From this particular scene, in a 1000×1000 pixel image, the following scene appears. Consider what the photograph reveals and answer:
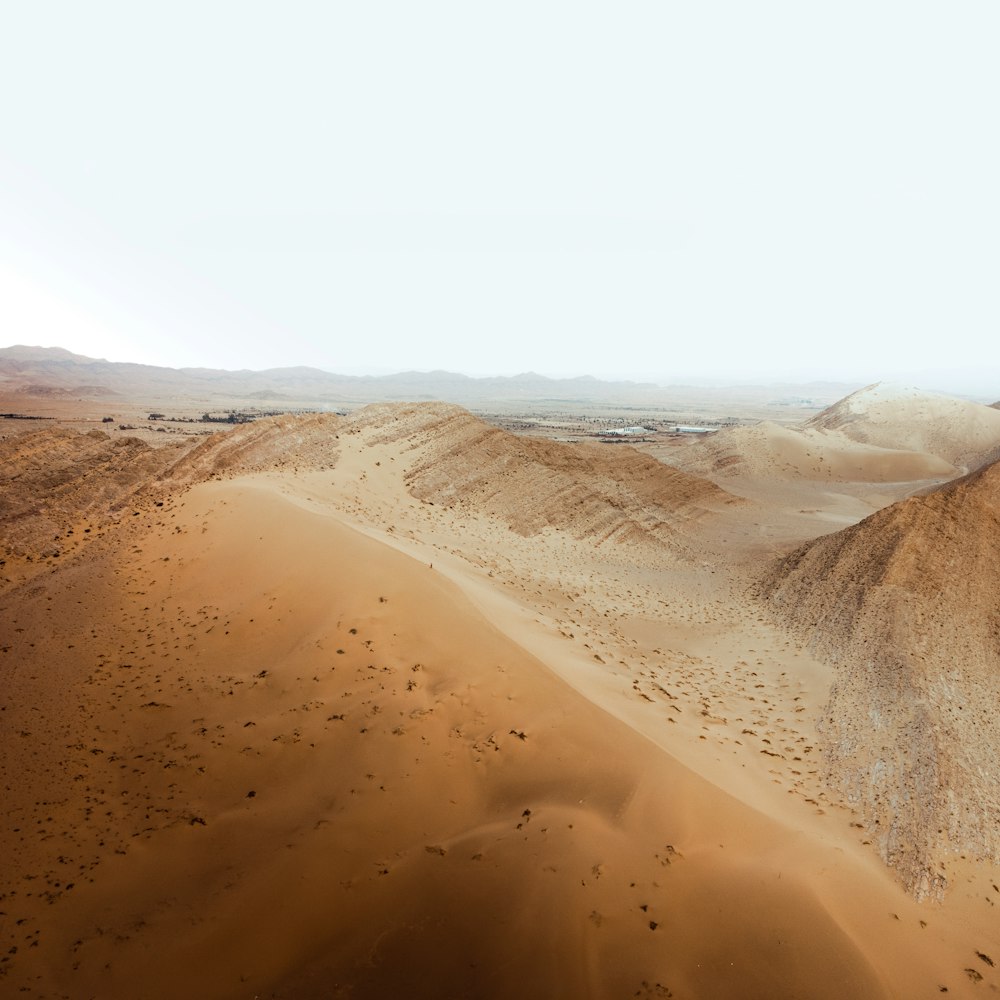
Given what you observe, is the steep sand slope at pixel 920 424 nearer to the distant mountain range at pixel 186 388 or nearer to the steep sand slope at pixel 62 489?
the steep sand slope at pixel 62 489

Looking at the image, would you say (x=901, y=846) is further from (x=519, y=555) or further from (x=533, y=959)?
(x=519, y=555)

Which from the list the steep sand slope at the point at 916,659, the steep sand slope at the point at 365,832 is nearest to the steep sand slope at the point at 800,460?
the steep sand slope at the point at 916,659

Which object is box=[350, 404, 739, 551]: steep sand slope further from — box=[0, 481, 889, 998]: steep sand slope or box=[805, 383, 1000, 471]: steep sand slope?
box=[805, 383, 1000, 471]: steep sand slope

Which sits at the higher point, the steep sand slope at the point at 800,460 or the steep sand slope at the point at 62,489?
the steep sand slope at the point at 62,489

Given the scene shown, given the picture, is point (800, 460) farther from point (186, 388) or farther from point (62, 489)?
point (186, 388)

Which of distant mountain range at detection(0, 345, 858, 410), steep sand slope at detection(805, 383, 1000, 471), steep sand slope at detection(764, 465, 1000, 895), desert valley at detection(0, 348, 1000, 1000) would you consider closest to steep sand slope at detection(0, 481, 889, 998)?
desert valley at detection(0, 348, 1000, 1000)

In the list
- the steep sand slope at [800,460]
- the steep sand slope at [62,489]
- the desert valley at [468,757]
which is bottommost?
the steep sand slope at [800,460]
